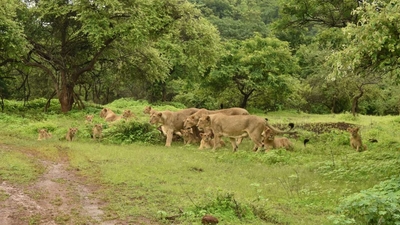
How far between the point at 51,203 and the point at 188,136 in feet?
36.0

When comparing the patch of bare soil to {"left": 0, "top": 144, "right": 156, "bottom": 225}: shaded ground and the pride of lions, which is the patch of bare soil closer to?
{"left": 0, "top": 144, "right": 156, "bottom": 225}: shaded ground

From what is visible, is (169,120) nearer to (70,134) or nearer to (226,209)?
(70,134)

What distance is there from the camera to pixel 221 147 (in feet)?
60.1

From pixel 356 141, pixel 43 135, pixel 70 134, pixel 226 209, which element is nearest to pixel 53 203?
pixel 226 209

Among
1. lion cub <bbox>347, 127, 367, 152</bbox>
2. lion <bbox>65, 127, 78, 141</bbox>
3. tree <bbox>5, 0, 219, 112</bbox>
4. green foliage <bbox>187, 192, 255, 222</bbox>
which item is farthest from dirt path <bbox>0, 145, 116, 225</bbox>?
tree <bbox>5, 0, 219, 112</bbox>

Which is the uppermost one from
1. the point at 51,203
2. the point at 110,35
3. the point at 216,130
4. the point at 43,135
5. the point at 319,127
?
the point at 110,35

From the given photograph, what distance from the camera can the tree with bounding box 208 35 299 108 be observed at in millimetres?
37156

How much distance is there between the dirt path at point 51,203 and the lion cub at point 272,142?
8027mm

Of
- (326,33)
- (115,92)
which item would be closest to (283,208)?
(326,33)

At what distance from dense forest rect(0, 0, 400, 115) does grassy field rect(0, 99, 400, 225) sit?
2.60m

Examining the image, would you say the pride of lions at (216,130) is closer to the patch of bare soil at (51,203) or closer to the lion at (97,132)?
the lion at (97,132)

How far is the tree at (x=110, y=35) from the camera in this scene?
2281cm

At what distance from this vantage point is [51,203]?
8.34 metres

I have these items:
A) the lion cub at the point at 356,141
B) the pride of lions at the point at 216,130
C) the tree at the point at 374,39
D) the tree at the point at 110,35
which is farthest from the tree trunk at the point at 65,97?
the tree at the point at 374,39
